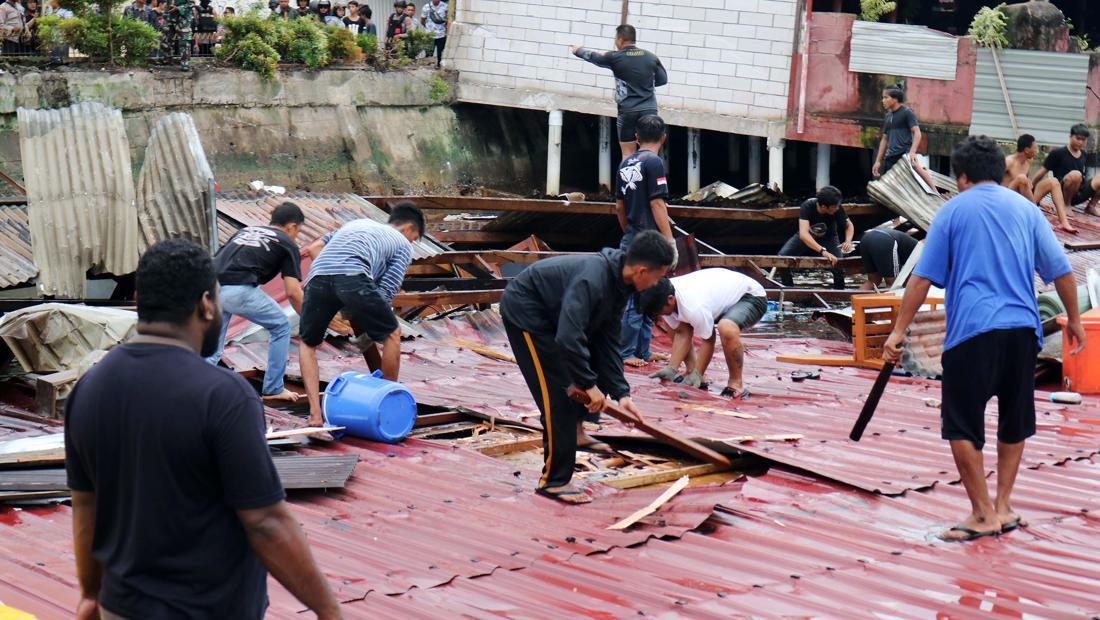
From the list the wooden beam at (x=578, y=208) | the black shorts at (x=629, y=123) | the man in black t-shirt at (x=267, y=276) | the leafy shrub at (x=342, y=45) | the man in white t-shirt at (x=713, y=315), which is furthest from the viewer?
the leafy shrub at (x=342, y=45)

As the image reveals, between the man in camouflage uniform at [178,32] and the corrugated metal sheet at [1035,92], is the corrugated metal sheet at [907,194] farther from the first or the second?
the man in camouflage uniform at [178,32]

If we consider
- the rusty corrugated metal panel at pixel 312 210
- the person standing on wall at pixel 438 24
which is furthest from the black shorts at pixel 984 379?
the person standing on wall at pixel 438 24

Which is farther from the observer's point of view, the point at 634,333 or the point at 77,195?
the point at 77,195

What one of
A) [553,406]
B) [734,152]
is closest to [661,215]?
[553,406]

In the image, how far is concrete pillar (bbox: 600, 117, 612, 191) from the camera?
2409cm

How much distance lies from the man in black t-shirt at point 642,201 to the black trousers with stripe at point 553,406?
365 cm

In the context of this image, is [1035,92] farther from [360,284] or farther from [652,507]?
[652,507]

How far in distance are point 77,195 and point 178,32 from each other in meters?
9.96

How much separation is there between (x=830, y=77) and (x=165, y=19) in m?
10.7

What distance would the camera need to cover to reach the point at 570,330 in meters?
6.10

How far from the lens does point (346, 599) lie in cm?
477

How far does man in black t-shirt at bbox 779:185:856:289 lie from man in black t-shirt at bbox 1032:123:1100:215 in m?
3.15

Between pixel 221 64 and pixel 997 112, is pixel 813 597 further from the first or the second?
pixel 221 64

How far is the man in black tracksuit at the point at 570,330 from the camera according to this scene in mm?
6105
